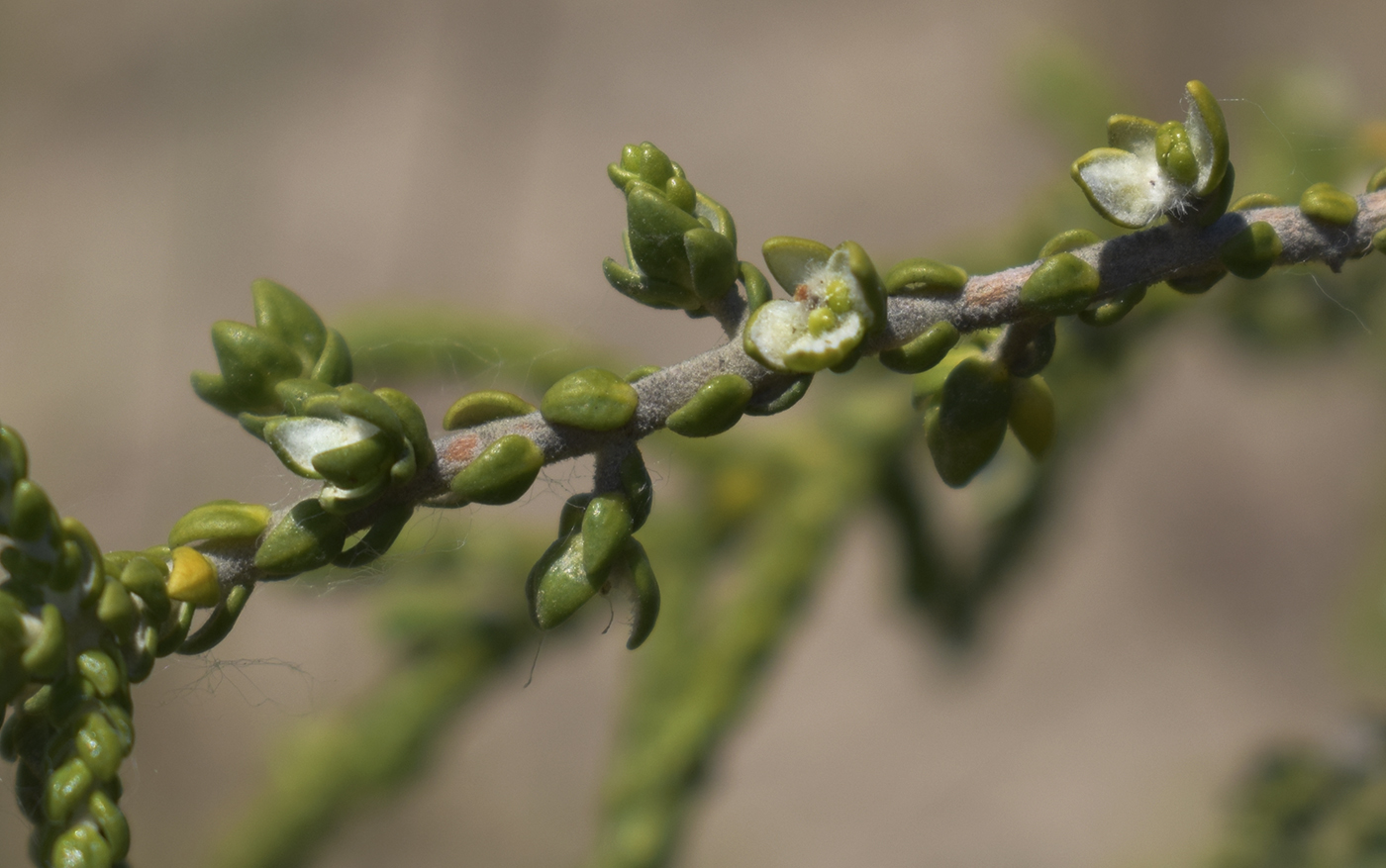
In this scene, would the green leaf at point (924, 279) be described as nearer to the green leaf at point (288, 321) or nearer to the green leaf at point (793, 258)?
the green leaf at point (793, 258)

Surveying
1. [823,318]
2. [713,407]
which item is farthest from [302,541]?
[823,318]

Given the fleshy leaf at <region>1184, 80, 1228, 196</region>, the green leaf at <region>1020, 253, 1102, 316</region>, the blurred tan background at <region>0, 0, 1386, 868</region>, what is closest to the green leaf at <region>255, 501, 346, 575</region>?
the green leaf at <region>1020, 253, 1102, 316</region>

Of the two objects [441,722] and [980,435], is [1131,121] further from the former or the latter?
[441,722]

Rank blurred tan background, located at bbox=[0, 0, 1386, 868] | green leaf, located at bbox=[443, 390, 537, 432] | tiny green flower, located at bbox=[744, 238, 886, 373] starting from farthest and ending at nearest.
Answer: blurred tan background, located at bbox=[0, 0, 1386, 868] → green leaf, located at bbox=[443, 390, 537, 432] → tiny green flower, located at bbox=[744, 238, 886, 373]

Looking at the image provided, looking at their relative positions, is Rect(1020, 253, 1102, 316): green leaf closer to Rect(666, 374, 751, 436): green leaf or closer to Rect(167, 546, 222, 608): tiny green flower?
Rect(666, 374, 751, 436): green leaf

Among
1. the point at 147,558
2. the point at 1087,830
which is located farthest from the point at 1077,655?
the point at 147,558

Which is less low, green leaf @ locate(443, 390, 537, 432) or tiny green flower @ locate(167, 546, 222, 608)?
green leaf @ locate(443, 390, 537, 432)

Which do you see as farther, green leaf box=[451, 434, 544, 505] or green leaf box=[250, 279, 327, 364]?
green leaf box=[250, 279, 327, 364]

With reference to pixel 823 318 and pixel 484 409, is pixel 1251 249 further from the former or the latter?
pixel 484 409
